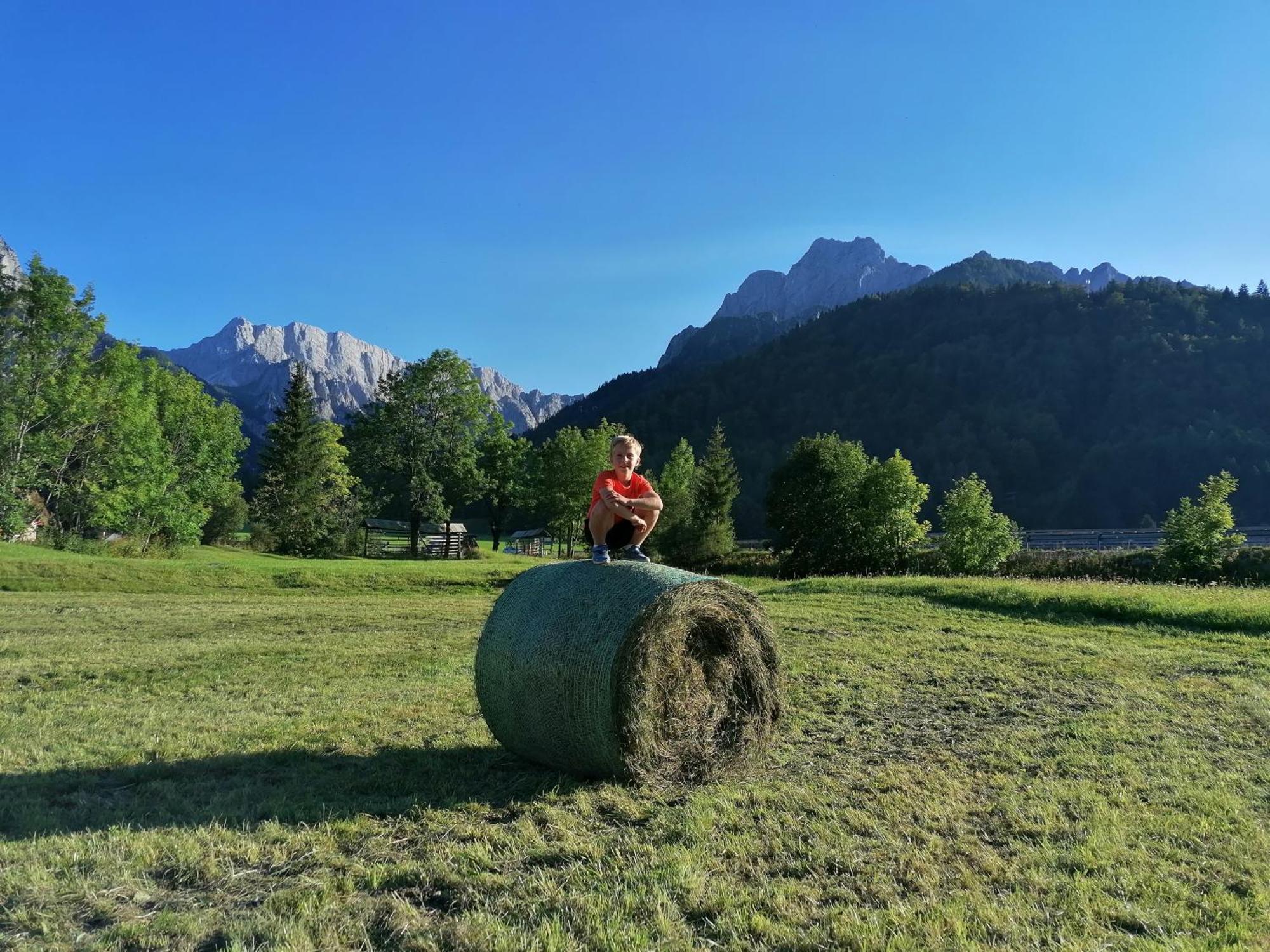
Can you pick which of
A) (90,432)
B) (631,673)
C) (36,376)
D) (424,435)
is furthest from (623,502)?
(424,435)

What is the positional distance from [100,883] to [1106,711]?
8.98 metres

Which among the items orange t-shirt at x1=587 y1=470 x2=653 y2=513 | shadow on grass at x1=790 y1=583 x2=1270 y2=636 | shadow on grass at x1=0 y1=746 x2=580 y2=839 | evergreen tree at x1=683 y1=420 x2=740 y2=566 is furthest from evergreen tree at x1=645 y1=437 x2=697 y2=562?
shadow on grass at x1=0 y1=746 x2=580 y2=839

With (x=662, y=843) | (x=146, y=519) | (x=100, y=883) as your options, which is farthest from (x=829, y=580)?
(x=146, y=519)

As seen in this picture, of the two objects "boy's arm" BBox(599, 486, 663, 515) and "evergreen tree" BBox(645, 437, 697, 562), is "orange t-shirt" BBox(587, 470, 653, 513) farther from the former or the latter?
"evergreen tree" BBox(645, 437, 697, 562)

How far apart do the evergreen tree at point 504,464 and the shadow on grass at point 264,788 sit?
49.1m

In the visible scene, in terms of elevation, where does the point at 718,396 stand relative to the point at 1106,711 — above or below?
above

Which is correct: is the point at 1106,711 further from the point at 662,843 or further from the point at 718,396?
the point at 718,396

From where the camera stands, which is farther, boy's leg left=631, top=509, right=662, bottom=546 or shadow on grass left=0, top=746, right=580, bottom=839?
boy's leg left=631, top=509, right=662, bottom=546

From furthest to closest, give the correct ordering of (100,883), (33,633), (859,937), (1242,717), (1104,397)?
1. (1104,397)
2. (33,633)
3. (1242,717)
4. (100,883)
5. (859,937)

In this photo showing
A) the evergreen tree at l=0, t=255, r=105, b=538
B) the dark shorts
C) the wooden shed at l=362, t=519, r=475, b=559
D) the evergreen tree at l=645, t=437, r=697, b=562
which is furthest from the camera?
the wooden shed at l=362, t=519, r=475, b=559

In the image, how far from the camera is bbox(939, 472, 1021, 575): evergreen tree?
33781mm

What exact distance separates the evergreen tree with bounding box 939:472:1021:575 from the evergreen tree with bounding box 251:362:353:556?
38165 millimetres

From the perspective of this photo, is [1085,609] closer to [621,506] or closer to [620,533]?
Result: [620,533]

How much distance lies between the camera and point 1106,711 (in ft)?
27.1
